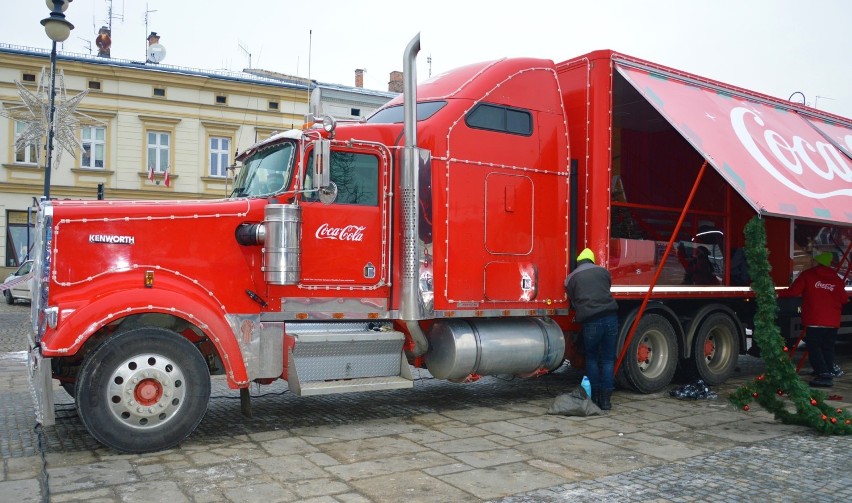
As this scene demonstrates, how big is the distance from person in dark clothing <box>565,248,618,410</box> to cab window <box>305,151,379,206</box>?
243 centimetres

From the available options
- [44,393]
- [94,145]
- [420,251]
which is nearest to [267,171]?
[420,251]

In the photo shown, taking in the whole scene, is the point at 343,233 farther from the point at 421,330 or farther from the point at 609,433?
the point at 609,433

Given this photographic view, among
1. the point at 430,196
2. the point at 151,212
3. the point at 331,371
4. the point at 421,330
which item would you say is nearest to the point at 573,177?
the point at 430,196

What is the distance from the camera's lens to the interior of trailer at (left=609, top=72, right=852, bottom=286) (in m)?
9.62

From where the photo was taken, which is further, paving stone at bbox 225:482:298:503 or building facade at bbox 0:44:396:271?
building facade at bbox 0:44:396:271

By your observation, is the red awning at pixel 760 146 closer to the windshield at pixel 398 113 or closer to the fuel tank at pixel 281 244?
the windshield at pixel 398 113

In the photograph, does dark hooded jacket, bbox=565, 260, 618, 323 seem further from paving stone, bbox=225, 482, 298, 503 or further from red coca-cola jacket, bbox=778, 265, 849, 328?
paving stone, bbox=225, 482, 298, 503

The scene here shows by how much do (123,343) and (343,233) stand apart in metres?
2.24

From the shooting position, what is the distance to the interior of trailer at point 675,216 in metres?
9.62

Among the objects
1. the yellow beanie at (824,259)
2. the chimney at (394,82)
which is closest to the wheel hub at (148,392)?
the yellow beanie at (824,259)

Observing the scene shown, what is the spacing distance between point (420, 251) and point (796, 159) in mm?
4962

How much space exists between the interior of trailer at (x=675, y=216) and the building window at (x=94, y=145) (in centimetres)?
Answer: 2636

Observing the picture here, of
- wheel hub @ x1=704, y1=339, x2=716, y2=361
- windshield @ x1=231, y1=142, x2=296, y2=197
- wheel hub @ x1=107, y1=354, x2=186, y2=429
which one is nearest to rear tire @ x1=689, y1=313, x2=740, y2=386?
wheel hub @ x1=704, y1=339, x2=716, y2=361

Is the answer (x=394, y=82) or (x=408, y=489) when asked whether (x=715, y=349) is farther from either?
(x=394, y=82)
